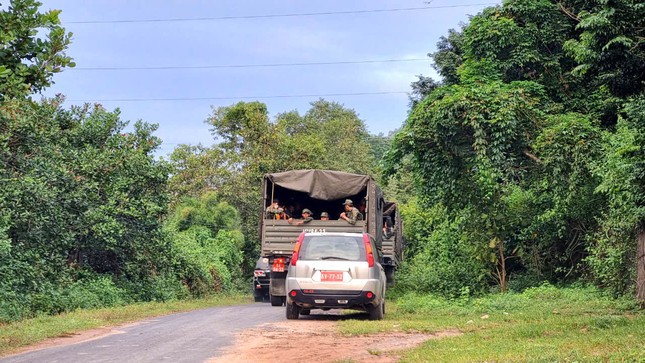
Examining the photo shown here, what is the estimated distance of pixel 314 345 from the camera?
10.5m

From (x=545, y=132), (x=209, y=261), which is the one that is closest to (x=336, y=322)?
(x=545, y=132)

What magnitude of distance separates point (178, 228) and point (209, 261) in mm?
4463

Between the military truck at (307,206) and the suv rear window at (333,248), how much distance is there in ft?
9.32

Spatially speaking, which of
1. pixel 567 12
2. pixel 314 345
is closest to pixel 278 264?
pixel 314 345

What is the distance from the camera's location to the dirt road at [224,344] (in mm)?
9305

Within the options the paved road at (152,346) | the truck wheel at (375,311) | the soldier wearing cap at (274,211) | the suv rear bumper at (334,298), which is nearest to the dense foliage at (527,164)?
the soldier wearing cap at (274,211)

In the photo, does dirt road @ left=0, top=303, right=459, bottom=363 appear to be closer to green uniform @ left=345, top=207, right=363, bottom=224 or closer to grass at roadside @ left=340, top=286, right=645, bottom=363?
grass at roadside @ left=340, top=286, right=645, bottom=363

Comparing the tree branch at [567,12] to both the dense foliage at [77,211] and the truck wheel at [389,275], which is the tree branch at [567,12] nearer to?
the truck wheel at [389,275]

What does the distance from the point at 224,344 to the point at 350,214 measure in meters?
8.53

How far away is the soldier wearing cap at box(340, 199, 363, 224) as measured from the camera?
18438 mm

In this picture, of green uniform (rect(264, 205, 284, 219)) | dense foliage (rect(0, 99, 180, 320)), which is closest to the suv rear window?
green uniform (rect(264, 205, 284, 219))

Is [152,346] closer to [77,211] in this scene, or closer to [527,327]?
[527,327]

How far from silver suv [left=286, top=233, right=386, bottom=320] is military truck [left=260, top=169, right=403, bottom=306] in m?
2.86

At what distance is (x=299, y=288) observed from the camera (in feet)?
46.9
